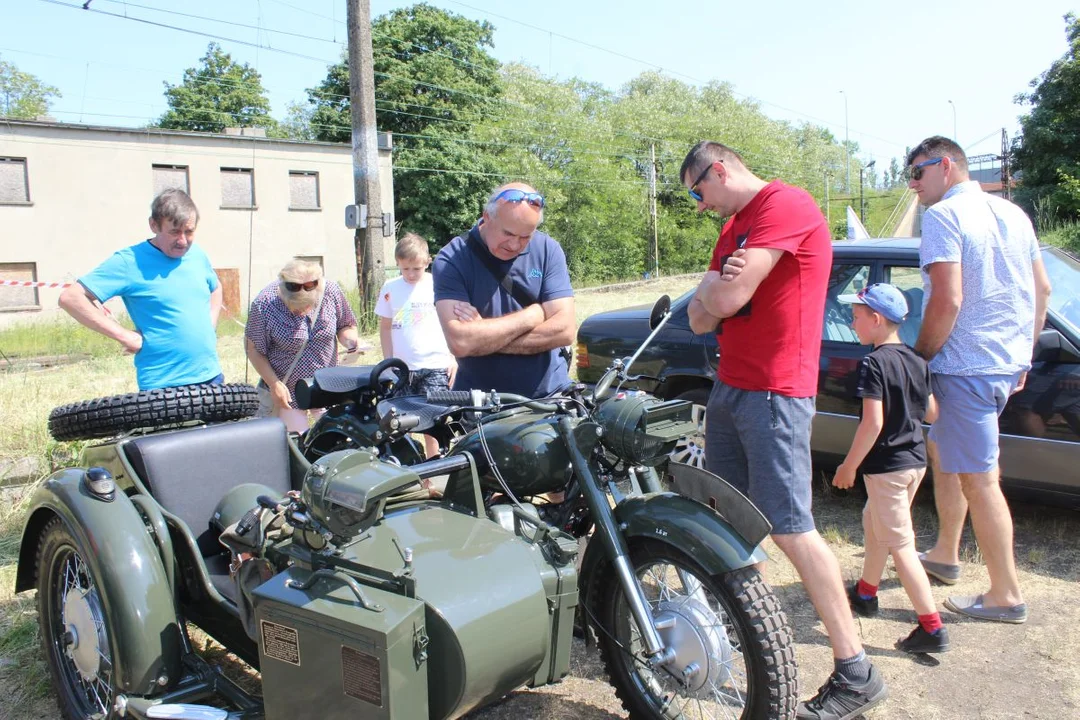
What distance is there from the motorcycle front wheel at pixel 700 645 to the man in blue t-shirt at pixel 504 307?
46.3 inches

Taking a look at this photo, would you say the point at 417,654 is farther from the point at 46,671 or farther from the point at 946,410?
the point at 946,410

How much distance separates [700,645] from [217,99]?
2315 inches

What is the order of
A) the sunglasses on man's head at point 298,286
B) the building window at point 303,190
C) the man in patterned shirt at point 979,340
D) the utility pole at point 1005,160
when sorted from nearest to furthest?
the man in patterned shirt at point 979,340
the sunglasses on man's head at point 298,286
the utility pole at point 1005,160
the building window at point 303,190

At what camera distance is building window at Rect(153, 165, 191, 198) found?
107 feet

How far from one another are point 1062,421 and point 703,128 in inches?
2061

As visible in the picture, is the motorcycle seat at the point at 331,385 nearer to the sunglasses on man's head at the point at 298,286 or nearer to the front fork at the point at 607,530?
the sunglasses on man's head at the point at 298,286

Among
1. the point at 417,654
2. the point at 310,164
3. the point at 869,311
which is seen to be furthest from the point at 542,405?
the point at 310,164

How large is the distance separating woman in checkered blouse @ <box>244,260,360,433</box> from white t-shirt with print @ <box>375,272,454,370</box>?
0.64m

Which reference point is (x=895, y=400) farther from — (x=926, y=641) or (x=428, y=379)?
(x=428, y=379)

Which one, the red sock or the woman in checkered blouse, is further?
the woman in checkered blouse

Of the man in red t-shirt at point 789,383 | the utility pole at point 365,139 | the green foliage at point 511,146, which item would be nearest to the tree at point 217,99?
the green foliage at point 511,146

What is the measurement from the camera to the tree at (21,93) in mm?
54750

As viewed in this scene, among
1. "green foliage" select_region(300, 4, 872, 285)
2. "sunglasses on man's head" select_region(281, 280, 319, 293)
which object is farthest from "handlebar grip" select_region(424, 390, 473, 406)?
"green foliage" select_region(300, 4, 872, 285)

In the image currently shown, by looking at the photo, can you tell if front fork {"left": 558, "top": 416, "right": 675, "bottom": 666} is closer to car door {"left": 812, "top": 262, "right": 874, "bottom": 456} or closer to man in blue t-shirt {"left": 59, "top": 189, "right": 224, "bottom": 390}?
man in blue t-shirt {"left": 59, "top": 189, "right": 224, "bottom": 390}
